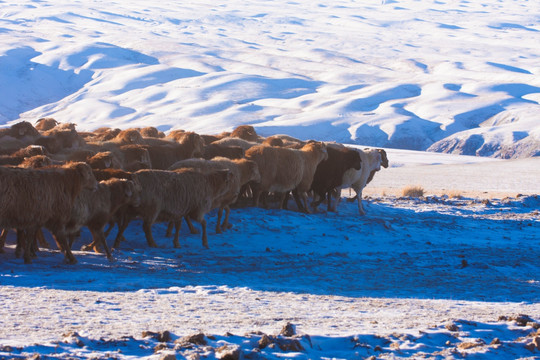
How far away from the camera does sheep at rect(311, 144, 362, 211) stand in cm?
1798

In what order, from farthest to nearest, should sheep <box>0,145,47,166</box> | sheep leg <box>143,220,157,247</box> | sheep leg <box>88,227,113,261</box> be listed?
1. sheep <box>0,145,47,166</box>
2. sheep leg <box>143,220,157,247</box>
3. sheep leg <box>88,227,113,261</box>

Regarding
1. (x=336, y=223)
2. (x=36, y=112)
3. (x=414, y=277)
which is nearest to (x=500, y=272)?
(x=414, y=277)

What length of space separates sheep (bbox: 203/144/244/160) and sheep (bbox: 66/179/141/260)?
547 centimetres

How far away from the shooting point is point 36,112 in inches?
3398

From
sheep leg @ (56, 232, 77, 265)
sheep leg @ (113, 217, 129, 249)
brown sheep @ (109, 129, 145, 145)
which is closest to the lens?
sheep leg @ (56, 232, 77, 265)

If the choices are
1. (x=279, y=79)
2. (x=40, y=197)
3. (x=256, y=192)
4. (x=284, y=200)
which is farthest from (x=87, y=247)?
(x=279, y=79)

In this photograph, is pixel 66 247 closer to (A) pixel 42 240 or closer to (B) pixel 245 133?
(A) pixel 42 240

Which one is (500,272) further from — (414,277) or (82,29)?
(82,29)

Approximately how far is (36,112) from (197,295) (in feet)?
268

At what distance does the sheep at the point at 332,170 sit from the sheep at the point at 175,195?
5.12m

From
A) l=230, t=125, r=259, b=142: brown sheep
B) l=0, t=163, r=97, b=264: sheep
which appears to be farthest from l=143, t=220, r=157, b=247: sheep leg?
l=230, t=125, r=259, b=142: brown sheep

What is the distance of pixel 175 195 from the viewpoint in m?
12.4

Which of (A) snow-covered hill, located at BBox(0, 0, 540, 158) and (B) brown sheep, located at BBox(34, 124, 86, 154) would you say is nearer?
(B) brown sheep, located at BBox(34, 124, 86, 154)

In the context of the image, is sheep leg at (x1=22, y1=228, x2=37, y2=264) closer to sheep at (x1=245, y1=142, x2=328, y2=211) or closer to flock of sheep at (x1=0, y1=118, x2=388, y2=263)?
flock of sheep at (x1=0, y1=118, x2=388, y2=263)
